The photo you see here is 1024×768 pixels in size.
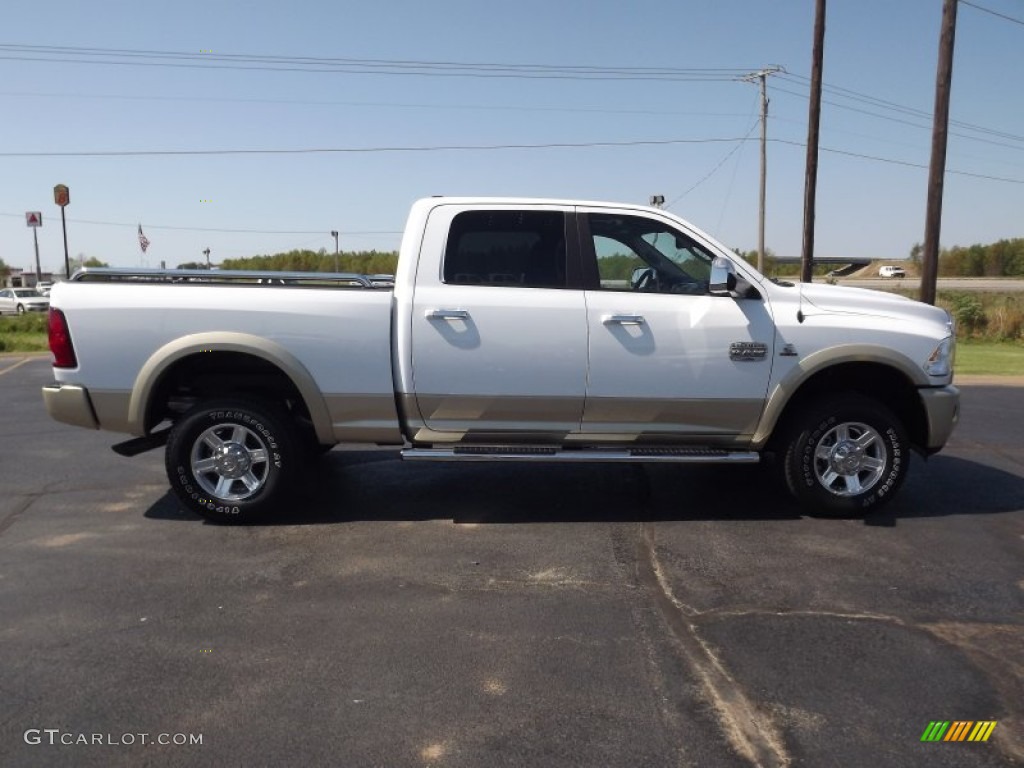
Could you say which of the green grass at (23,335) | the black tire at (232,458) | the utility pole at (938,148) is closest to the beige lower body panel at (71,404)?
the black tire at (232,458)

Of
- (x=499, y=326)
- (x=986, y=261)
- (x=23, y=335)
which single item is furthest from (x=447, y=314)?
(x=986, y=261)

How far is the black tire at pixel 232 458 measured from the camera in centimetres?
533

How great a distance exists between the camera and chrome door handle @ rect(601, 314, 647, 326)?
17.4ft

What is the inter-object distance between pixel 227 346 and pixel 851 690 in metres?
3.96

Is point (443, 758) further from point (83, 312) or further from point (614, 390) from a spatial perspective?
point (83, 312)

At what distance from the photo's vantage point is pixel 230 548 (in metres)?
5.04

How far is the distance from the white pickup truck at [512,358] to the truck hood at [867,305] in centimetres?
2

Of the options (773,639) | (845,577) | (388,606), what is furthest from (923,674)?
(388,606)

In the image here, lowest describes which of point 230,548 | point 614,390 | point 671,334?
point 230,548

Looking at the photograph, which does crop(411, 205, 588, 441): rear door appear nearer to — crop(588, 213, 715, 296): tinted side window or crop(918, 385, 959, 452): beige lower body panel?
crop(588, 213, 715, 296): tinted side window

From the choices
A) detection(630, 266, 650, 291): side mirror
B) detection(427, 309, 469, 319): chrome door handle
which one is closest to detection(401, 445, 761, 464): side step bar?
detection(427, 309, 469, 319): chrome door handle

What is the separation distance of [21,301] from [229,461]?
4538 centimetres

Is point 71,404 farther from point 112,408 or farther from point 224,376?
point 224,376

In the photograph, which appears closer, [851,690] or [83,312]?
[851,690]
